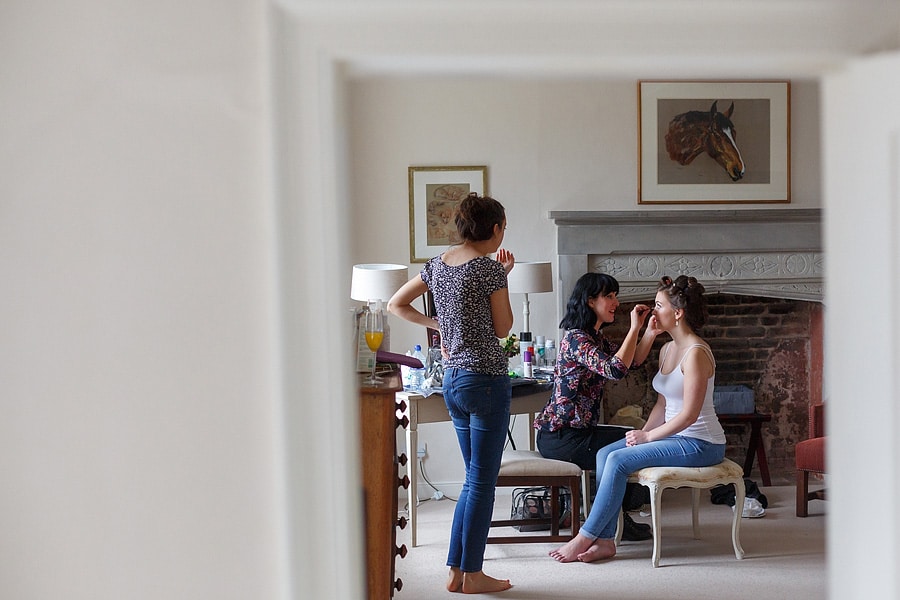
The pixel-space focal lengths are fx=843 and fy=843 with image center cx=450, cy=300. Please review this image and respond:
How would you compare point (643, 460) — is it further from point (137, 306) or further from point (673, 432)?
point (137, 306)

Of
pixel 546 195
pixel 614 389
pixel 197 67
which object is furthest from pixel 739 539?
pixel 197 67

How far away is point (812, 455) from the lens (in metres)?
4.27

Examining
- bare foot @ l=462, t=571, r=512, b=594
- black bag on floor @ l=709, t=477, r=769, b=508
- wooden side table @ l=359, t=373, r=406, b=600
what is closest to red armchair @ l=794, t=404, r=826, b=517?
black bag on floor @ l=709, t=477, r=769, b=508

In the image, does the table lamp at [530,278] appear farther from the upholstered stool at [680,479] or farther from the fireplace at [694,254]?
the upholstered stool at [680,479]

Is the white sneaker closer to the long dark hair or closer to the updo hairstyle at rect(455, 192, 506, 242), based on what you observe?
the long dark hair

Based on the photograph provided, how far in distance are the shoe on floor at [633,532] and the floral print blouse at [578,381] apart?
0.57m

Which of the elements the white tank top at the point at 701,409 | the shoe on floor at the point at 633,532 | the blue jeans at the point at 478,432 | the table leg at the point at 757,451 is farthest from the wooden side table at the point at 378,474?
the table leg at the point at 757,451

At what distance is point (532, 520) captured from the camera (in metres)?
4.29

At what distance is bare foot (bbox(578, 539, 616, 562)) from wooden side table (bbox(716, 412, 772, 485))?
1.48 metres

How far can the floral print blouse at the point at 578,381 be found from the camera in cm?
385

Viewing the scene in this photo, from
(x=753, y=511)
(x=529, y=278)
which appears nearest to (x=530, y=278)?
(x=529, y=278)

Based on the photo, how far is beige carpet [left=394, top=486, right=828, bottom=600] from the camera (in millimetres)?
3479

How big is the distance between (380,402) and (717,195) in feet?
9.67

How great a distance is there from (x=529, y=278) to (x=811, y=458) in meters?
1.70
